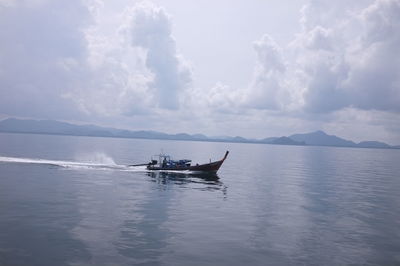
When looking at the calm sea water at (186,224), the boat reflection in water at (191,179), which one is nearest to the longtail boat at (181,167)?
the boat reflection in water at (191,179)

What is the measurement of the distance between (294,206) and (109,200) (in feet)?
86.2

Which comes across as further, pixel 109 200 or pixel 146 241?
pixel 109 200

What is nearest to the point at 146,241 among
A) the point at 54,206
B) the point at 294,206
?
the point at 54,206

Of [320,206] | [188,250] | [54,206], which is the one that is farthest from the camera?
[320,206]

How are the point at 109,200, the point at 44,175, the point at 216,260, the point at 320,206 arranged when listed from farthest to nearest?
the point at 44,175, the point at 320,206, the point at 109,200, the point at 216,260

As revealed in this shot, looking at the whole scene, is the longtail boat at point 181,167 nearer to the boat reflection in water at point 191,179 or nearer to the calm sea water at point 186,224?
the boat reflection in water at point 191,179

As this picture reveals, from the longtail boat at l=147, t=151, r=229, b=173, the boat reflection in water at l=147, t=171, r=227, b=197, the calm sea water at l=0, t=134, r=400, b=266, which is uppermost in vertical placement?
the longtail boat at l=147, t=151, r=229, b=173

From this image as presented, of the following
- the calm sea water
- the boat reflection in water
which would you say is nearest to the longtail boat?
the boat reflection in water

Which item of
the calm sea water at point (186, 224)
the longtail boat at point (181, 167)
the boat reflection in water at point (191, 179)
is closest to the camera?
the calm sea water at point (186, 224)

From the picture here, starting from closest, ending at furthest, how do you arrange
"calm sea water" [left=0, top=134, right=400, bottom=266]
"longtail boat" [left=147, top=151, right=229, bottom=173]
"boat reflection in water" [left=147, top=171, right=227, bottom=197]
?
"calm sea water" [left=0, top=134, right=400, bottom=266], "boat reflection in water" [left=147, top=171, right=227, bottom=197], "longtail boat" [left=147, top=151, right=229, bottom=173]

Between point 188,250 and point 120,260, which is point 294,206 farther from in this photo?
point 120,260

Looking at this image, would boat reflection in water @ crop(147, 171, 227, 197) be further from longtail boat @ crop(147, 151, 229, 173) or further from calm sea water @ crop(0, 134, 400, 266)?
calm sea water @ crop(0, 134, 400, 266)

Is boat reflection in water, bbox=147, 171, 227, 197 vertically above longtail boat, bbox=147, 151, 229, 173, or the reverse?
longtail boat, bbox=147, 151, 229, 173

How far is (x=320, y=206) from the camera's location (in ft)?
160
